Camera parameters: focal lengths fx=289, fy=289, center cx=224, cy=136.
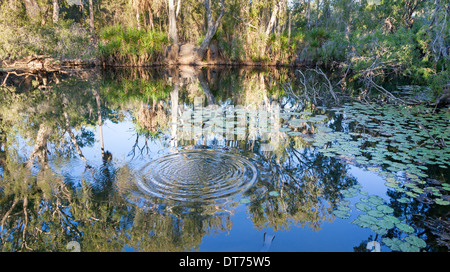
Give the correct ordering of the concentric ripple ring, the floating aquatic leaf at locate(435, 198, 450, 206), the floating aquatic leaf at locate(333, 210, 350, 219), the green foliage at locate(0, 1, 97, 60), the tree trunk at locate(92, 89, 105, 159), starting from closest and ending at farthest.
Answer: the floating aquatic leaf at locate(333, 210, 350, 219)
the floating aquatic leaf at locate(435, 198, 450, 206)
the concentric ripple ring
the tree trunk at locate(92, 89, 105, 159)
the green foliage at locate(0, 1, 97, 60)

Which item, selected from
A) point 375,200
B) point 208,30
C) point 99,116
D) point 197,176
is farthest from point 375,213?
point 208,30

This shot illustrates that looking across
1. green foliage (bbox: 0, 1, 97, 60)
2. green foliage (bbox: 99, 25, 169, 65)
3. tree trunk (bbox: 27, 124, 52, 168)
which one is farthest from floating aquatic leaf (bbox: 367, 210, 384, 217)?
green foliage (bbox: 99, 25, 169, 65)

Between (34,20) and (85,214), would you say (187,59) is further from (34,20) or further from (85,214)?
(85,214)

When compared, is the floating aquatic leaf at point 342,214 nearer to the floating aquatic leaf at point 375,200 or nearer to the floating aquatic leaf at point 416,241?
the floating aquatic leaf at point 375,200

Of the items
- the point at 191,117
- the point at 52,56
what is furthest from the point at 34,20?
the point at 191,117

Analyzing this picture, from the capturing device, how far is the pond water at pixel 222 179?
2.41 m

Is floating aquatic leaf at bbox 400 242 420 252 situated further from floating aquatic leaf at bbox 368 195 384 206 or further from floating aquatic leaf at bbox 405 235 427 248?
floating aquatic leaf at bbox 368 195 384 206

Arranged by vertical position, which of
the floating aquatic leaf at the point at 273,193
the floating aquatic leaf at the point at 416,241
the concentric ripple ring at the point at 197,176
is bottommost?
the floating aquatic leaf at the point at 416,241

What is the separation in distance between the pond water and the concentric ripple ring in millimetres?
21

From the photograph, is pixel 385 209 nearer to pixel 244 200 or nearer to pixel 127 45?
pixel 244 200

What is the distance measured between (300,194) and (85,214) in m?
2.12

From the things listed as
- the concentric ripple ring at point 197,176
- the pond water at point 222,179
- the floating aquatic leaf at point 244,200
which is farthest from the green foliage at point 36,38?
the floating aquatic leaf at point 244,200

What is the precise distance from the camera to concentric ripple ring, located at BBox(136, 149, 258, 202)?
2961mm

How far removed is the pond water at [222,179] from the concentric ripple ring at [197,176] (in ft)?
0.07
